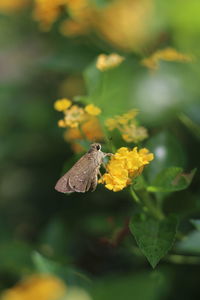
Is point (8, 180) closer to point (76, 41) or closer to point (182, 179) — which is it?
point (76, 41)

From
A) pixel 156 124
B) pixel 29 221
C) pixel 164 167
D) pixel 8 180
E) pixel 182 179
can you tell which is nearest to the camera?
pixel 182 179

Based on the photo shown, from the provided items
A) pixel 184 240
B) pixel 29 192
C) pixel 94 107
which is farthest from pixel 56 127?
pixel 184 240

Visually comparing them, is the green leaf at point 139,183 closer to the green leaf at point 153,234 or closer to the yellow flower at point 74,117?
the green leaf at point 153,234

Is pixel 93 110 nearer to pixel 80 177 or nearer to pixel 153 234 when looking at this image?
pixel 80 177

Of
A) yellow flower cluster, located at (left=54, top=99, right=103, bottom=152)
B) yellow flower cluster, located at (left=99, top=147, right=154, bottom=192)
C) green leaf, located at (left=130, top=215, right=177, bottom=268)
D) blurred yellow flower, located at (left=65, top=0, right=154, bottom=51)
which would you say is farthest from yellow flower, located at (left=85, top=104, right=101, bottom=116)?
blurred yellow flower, located at (left=65, top=0, right=154, bottom=51)

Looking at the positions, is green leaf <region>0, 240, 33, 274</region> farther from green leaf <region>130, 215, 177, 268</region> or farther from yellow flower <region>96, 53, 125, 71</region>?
yellow flower <region>96, 53, 125, 71</region>

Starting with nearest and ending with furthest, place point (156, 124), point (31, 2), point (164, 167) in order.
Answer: point (164, 167) → point (156, 124) → point (31, 2)
